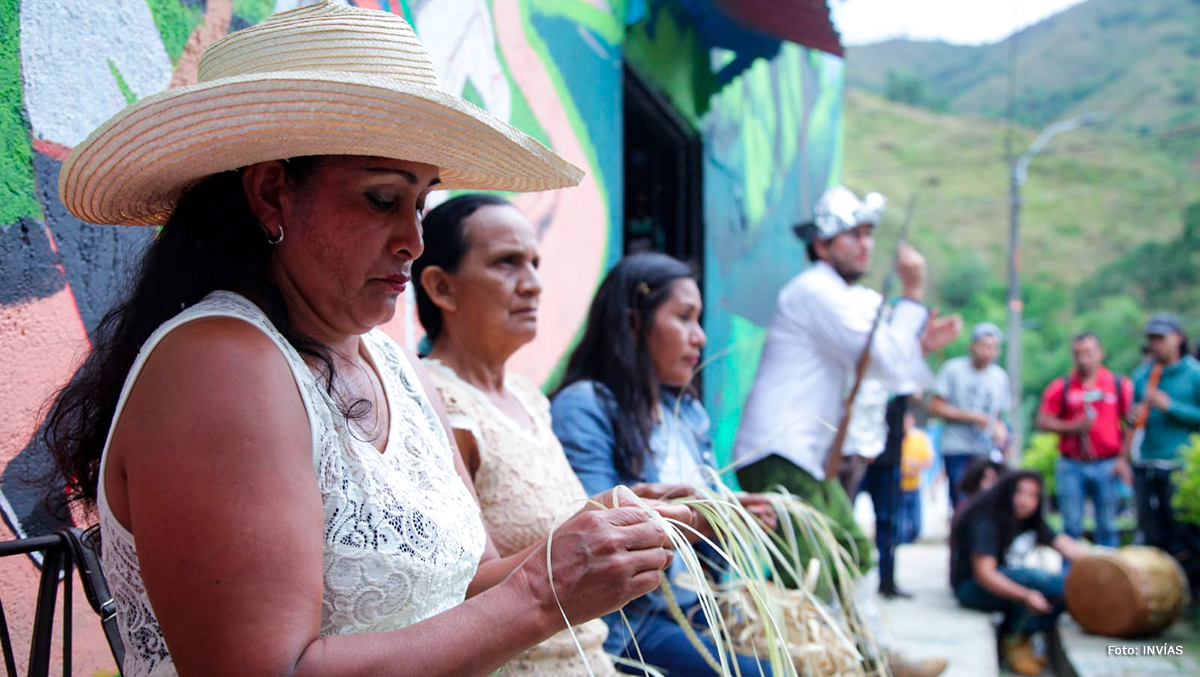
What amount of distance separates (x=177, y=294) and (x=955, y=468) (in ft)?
23.1

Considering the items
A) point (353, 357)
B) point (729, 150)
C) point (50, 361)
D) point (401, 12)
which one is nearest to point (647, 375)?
point (401, 12)

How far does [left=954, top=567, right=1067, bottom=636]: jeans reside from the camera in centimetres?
548

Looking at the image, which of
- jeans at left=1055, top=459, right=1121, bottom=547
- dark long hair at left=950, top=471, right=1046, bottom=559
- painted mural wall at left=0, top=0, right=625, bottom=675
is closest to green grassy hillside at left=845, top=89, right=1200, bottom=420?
jeans at left=1055, top=459, right=1121, bottom=547

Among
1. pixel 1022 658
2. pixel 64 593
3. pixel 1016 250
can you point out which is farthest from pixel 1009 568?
pixel 1016 250

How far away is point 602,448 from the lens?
2529 mm

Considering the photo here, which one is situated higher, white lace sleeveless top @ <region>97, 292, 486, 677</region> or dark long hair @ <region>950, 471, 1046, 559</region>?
white lace sleeveless top @ <region>97, 292, 486, 677</region>

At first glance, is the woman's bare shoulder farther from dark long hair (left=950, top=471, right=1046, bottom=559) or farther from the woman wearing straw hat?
dark long hair (left=950, top=471, right=1046, bottom=559)

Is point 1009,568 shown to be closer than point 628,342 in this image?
No

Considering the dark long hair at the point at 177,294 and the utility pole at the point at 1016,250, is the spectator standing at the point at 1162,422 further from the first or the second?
the utility pole at the point at 1016,250

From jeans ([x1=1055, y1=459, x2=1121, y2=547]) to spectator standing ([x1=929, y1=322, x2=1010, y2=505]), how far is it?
1.84ft

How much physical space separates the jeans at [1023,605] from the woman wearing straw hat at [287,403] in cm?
490

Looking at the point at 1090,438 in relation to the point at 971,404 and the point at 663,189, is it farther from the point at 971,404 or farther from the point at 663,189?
the point at 663,189

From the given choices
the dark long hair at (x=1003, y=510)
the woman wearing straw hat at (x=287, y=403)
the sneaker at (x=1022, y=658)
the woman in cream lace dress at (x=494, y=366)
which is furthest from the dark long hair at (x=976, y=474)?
the woman wearing straw hat at (x=287, y=403)

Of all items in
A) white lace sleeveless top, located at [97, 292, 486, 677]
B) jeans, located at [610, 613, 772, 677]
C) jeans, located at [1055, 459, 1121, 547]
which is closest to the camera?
white lace sleeveless top, located at [97, 292, 486, 677]
